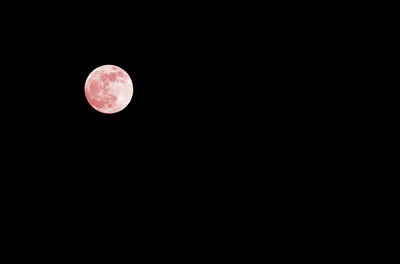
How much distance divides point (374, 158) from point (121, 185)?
7660 mm

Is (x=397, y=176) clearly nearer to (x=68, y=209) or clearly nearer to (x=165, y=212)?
(x=165, y=212)

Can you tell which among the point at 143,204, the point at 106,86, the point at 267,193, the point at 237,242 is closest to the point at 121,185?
the point at 143,204

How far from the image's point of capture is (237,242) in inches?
337

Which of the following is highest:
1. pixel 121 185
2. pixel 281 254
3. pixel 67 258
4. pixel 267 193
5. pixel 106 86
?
pixel 121 185

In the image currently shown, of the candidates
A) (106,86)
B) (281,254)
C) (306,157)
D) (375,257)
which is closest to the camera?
(106,86)

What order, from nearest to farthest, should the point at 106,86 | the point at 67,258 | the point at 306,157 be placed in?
the point at 106,86 → the point at 67,258 → the point at 306,157

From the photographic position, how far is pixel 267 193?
9.52 metres

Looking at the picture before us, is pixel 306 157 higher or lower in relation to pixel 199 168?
lower

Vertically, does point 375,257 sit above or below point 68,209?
below

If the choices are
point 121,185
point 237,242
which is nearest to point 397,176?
point 237,242

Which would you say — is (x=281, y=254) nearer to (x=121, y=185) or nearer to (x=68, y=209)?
(x=121, y=185)

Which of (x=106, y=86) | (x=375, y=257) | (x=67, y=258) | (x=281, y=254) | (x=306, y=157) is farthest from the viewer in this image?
(x=306, y=157)

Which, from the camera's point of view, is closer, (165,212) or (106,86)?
(106,86)

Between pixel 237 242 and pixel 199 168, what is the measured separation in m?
2.67
